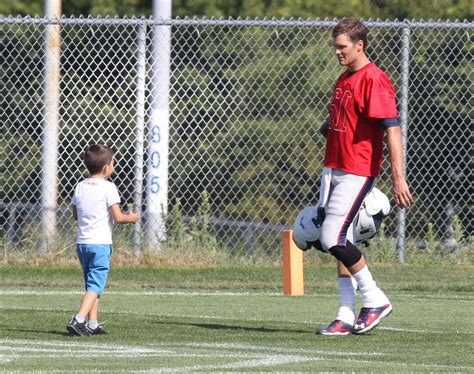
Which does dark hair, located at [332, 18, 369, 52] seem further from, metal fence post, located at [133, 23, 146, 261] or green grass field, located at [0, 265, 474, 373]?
metal fence post, located at [133, 23, 146, 261]

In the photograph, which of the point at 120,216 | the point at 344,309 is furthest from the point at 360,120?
the point at 120,216

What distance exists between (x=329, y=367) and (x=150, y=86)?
682cm

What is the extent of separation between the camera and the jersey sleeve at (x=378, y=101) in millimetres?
7891

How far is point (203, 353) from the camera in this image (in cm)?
685

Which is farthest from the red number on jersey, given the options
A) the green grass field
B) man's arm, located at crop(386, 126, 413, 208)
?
the green grass field

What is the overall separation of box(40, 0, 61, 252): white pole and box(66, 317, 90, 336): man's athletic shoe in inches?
193

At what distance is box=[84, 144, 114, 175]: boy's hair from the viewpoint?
8148 mm

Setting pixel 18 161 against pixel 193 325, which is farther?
pixel 18 161

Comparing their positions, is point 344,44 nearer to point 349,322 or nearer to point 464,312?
point 349,322

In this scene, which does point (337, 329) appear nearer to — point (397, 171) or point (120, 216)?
point (397, 171)

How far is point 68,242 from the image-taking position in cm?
1258

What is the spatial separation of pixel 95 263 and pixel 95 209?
0.32m

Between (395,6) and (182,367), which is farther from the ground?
(395,6)

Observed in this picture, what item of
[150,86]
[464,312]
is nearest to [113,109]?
[150,86]
